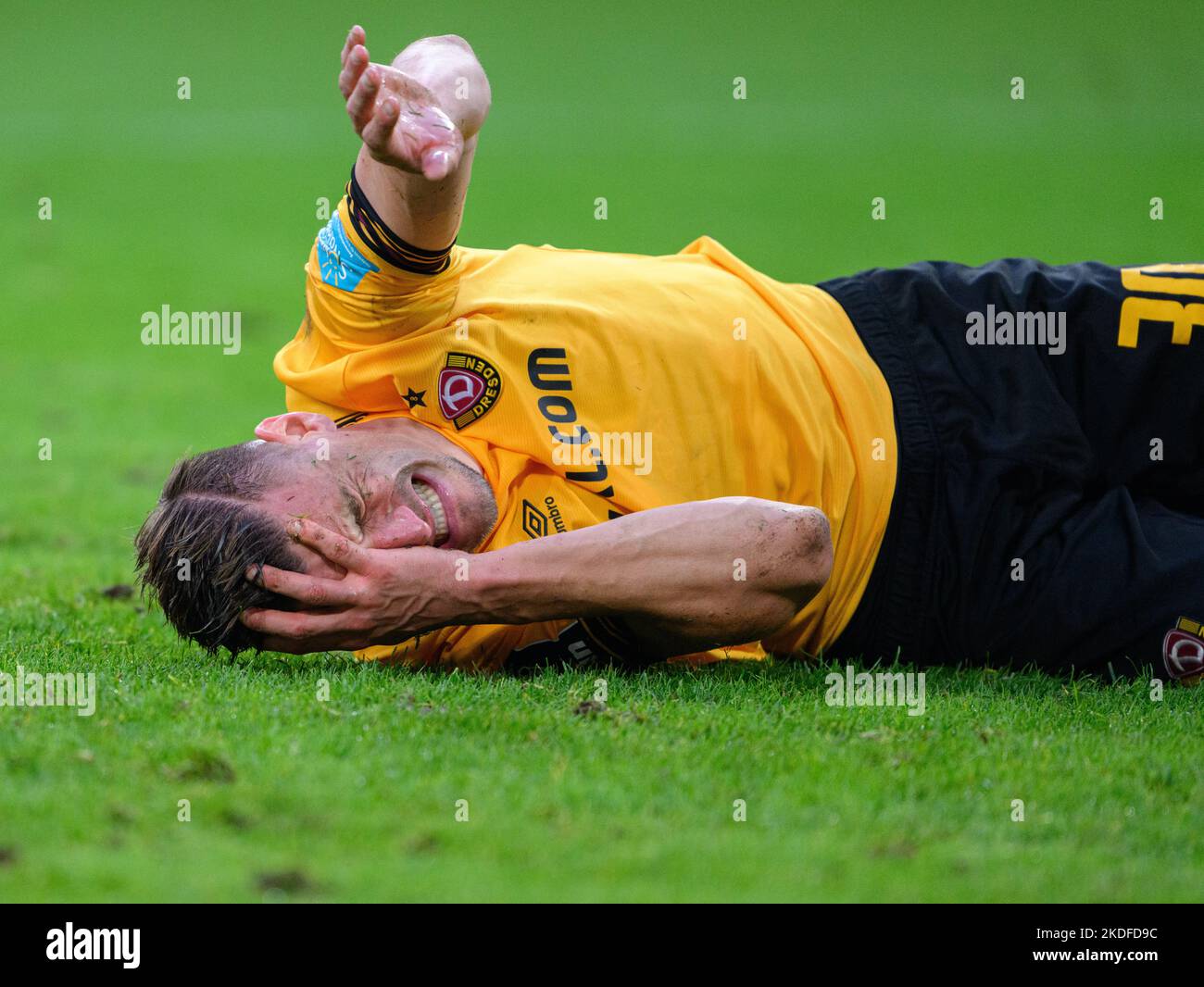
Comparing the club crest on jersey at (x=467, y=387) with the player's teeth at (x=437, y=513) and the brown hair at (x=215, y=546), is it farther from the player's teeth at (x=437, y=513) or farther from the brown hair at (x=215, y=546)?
the brown hair at (x=215, y=546)

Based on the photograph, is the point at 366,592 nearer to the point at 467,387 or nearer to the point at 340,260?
the point at 467,387

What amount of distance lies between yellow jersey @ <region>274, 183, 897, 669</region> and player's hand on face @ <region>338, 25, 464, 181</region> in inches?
14.1

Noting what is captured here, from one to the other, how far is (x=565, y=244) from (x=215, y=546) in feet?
41.3

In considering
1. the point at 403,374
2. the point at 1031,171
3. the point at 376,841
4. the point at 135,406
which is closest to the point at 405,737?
the point at 376,841

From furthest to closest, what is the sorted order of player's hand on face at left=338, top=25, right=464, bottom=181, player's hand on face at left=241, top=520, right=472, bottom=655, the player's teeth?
1. the player's teeth
2. player's hand on face at left=241, top=520, right=472, bottom=655
3. player's hand on face at left=338, top=25, right=464, bottom=181

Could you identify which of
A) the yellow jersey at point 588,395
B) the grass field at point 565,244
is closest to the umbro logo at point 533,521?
the yellow jersey at point 588,395

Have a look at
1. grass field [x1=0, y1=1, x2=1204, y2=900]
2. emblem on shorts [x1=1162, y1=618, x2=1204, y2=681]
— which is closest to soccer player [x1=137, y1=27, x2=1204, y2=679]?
emblem on shorts [x1=1162, y1=618, x2=1204, y2=681]

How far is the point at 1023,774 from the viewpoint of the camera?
372 centimetres

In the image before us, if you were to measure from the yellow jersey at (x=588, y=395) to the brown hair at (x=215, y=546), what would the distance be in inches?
17.7

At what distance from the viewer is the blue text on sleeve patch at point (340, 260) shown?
15.1ft

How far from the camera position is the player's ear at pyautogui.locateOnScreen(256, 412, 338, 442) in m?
4.65

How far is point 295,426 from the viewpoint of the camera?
4676 mm

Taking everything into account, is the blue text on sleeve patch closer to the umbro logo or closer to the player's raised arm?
the player's raised arm

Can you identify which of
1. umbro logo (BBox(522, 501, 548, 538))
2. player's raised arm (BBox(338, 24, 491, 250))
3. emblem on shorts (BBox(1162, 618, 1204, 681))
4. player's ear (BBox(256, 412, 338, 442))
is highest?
player's raised arm (BBox(338, 24, 491, 250))
